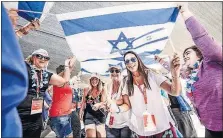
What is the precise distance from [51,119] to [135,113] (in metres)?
0.78

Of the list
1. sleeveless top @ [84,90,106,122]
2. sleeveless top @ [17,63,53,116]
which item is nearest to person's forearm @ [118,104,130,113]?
sleeveless top @ [84,90,106,122]

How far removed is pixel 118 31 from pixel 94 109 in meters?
0.78

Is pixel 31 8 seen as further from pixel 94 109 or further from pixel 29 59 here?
pixel 94 109

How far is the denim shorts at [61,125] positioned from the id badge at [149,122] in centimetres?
69

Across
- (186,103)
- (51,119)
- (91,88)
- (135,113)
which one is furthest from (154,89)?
(51,119)

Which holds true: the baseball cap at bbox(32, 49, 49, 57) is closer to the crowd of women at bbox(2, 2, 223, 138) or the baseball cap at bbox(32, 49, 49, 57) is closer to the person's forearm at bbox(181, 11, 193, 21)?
the crowd of women at bbox(2, 2, 223, 138)

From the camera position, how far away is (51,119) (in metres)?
2.27

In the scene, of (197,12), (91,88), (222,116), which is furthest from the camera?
(91,88)

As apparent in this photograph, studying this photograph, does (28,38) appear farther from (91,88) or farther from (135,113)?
(135,113)

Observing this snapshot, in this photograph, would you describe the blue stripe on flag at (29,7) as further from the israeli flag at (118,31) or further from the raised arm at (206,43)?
the raised arm at (206,43)

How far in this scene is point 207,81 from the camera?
1.61m

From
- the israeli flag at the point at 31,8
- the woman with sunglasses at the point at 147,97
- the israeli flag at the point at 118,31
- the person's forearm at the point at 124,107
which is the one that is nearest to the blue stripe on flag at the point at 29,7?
the israeli flag at the point at 31,8

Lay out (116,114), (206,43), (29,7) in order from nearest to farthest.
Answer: (206,43), (29,7), (116,114)

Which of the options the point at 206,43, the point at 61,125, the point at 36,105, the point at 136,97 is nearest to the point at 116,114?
the point at 136,97
